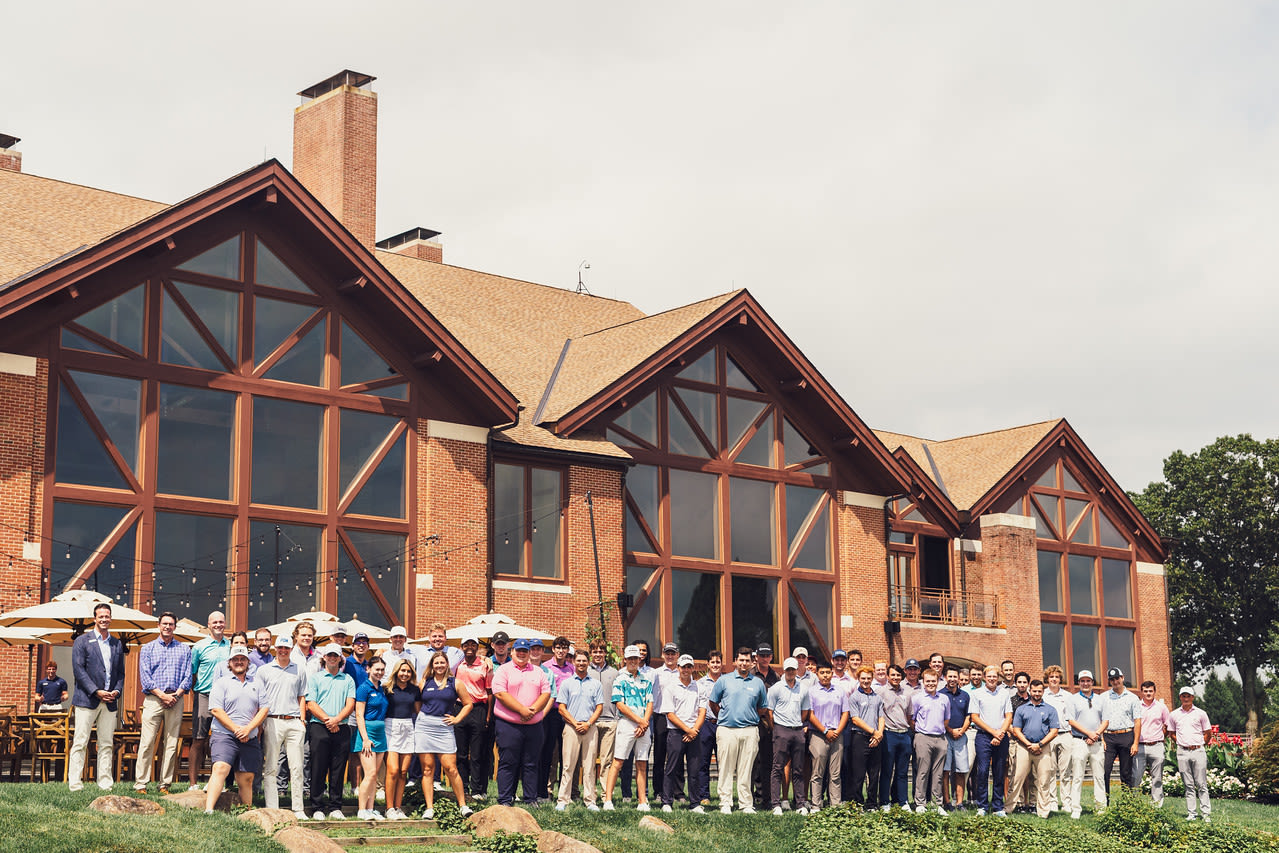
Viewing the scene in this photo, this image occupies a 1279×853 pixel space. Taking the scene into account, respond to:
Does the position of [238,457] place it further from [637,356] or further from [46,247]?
[637,356]

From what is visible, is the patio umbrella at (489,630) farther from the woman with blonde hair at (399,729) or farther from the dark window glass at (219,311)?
the woman with blonde hair at (399,729)

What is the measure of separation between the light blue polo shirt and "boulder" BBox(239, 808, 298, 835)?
20.1 ft

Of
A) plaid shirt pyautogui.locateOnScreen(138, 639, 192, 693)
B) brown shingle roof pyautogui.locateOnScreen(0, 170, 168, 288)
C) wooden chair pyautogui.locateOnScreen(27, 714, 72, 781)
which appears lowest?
wooden chair pyautogui.locateOnScreen(27, 714, 72, 781)

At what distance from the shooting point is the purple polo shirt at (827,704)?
66.2 feet

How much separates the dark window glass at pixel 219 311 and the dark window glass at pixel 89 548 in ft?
10.6

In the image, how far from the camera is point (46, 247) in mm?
26094

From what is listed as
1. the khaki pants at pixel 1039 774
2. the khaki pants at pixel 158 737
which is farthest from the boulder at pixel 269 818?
the khaki pants at pixel 1039 774

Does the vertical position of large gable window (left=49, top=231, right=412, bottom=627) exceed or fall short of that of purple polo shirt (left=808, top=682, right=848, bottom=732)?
it exceeds it

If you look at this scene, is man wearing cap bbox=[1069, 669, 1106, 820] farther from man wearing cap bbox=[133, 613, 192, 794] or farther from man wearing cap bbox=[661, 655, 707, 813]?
man wearing cap bbox=[133, 613, 192, 794]

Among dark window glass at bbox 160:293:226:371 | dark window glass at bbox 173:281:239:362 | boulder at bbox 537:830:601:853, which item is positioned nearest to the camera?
boulder at bbox 537:830:601:853

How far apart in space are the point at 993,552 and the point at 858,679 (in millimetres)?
19287

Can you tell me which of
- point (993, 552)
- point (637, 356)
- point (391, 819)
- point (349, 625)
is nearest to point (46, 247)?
point (349, 625)

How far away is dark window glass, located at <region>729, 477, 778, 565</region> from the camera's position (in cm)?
3141

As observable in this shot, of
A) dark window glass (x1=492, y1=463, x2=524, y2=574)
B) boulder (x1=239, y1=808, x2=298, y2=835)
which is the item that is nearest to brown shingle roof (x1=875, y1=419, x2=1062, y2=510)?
dark window glass (x1=492, y1=463, x2=524, y2=574)
